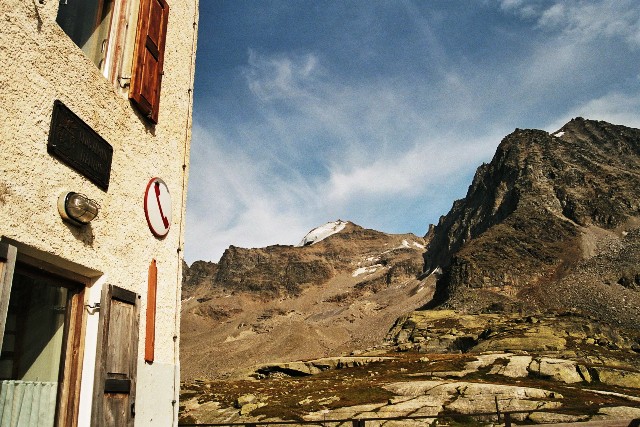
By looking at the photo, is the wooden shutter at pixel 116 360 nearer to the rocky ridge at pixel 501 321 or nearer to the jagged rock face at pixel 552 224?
the rocky ridge at pixel 501 321

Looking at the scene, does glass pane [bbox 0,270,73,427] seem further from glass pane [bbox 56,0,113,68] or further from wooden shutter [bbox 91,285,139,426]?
glass pane [bbox 56,0,113,68]

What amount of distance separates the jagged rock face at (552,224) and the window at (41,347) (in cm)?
8722

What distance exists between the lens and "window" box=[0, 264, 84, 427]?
462cm

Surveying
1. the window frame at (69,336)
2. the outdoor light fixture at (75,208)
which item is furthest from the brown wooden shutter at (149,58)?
the window frame at (69,336)

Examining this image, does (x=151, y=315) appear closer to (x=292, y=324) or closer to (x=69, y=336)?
(x=69, y=336)

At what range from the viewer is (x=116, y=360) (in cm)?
537

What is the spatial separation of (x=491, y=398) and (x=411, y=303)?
125 meters

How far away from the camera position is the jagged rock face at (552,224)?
9374 cm

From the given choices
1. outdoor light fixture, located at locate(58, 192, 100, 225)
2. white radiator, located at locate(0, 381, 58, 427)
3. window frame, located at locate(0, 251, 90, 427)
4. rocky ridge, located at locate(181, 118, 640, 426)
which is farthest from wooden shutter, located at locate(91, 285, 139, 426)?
rocky ridge, located at locate(181, 118, 640, 426)

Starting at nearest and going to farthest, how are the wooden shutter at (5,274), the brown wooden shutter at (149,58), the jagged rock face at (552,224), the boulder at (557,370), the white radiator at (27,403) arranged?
1. the wooden shutter at (5,274)
2. the white radiator at (27,403)
3. the brown wooden shutter at (149,58)
4. the boulder at (557,370)
5. the jagged rock face at (552,224)

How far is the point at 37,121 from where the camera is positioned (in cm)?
454

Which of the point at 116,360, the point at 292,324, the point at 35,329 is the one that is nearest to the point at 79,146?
the point at 35,329

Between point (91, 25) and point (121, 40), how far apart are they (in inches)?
17.0

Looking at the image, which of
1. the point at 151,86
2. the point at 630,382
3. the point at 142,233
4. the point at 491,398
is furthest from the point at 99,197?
the point at 630,382
